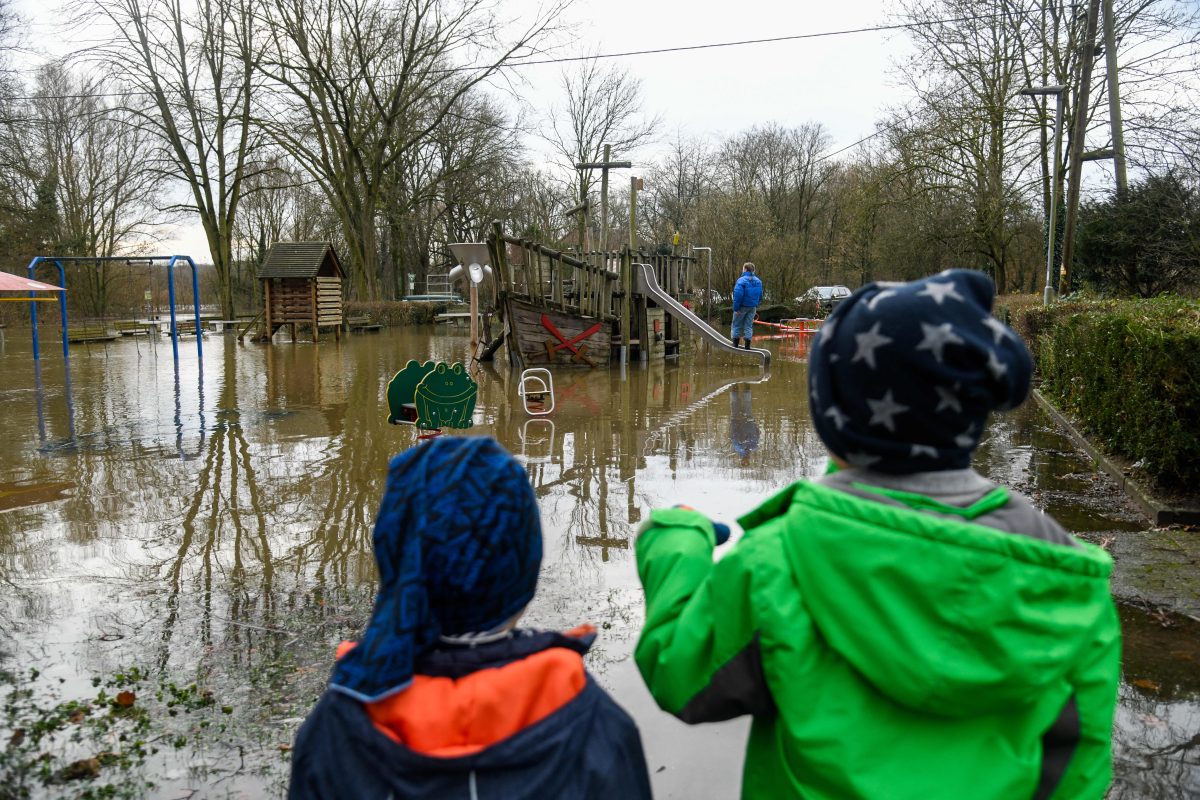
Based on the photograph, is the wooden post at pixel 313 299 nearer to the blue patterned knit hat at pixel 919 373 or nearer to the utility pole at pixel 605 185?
the utility pole at pixel 605 185

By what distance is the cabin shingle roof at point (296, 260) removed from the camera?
27.2m

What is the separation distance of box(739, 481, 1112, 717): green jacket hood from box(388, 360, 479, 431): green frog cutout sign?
→ 5.98 meters

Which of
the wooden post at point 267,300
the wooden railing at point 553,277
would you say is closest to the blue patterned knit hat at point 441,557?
the wooden railing at point 553,277

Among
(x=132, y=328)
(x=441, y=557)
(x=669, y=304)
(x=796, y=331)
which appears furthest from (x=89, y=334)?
(x=441, y=557)

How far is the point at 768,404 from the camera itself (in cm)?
1309

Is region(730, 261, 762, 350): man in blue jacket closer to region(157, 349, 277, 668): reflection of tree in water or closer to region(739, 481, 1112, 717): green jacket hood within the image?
region(157, 349, 277, 668): reflection of tree in water

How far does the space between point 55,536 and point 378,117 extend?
99.3ft

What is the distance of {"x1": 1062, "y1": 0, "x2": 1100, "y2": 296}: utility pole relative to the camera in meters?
17.4

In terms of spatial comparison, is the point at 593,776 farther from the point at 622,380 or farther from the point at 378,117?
the point at 378,117

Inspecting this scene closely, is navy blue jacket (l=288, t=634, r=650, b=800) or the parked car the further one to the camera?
the parked car

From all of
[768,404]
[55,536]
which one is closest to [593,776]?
[55,536]

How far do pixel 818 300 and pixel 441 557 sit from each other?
34107 millimetres

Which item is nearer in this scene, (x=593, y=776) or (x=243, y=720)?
(x=593, y=776)

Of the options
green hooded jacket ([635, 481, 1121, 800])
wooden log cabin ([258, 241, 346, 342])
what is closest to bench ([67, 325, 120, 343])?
wooden log cabin ([258, 241, 346, 342])
